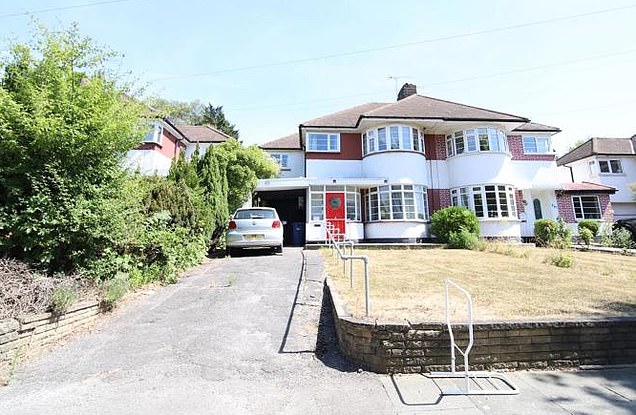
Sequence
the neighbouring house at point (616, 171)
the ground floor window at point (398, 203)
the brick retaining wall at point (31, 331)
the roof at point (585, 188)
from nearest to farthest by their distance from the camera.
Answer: the brick retaining wall at point (31, 331) < the ground floor window at point (398, 203) < the roof at point (585, 188) < the neighbouring house at point (616, 171)

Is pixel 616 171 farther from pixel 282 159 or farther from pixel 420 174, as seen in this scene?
pixel 282 159

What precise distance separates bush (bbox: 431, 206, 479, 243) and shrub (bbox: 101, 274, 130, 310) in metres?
13.3

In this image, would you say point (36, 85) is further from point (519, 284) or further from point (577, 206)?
point (577, 206)

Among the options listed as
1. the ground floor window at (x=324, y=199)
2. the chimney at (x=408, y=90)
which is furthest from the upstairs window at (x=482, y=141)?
the chimney at (x=408, y=90)

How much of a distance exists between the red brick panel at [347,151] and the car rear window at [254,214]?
782 cm

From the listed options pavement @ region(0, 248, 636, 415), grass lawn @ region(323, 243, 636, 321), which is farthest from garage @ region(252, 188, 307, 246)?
pavement @ region(0, 248, 636, 415)

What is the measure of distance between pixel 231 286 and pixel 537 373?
18.7ft

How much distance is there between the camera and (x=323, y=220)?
53.3 feet

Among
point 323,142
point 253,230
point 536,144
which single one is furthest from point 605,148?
point 253,230

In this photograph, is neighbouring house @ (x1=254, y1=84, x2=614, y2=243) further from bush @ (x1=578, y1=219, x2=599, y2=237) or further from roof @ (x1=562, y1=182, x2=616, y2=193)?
bush @ (x1=578, y1=219, x2=599, y2=237)

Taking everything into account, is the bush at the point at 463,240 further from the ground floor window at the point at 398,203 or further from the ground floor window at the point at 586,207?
the ground floor window at the point at 586,207

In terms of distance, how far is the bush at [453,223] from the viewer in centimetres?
1487

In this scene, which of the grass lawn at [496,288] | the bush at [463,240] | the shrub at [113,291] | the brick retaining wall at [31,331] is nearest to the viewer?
the brick retaining wall at [31,331]

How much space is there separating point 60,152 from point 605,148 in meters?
38.6
